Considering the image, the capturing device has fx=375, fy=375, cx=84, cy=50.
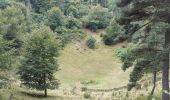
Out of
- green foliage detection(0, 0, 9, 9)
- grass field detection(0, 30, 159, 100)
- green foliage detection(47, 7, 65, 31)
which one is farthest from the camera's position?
green foliage detection(0, 0, 9, 9)

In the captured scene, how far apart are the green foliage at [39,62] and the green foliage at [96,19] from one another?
61282 millimetres

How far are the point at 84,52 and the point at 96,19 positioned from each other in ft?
63.2

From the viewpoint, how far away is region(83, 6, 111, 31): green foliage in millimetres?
98938

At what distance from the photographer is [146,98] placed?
32750 mm

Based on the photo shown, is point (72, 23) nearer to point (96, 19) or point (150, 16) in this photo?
point (96, 19)

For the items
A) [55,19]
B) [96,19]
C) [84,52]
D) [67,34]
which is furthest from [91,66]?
[96,19]

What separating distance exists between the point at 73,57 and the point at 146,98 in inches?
1862

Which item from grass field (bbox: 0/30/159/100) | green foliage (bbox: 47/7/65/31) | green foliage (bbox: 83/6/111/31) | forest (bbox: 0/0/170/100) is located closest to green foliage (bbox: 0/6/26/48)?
forest (bbox: 0/0/170/100)

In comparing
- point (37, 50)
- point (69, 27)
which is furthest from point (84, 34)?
point (37, 50)

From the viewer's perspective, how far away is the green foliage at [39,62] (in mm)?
36438

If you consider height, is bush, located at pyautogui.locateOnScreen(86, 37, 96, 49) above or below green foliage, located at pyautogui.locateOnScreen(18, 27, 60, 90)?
below

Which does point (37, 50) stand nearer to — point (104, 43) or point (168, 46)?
point (168, 46)

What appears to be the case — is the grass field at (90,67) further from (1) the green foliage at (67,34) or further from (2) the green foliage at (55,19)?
(2) the green foliage at (55,19)

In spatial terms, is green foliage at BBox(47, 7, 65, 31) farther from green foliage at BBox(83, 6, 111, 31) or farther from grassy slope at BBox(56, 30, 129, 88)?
green foliage at BBox(83, 6, 111, 31)
